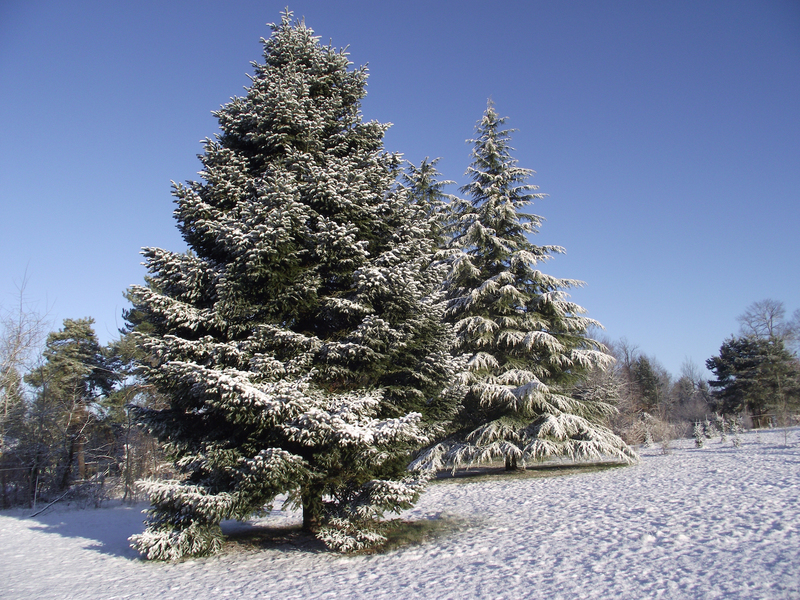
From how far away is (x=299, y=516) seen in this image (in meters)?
11.5

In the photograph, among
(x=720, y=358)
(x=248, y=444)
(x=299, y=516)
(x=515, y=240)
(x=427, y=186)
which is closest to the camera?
(x=248, y=444)

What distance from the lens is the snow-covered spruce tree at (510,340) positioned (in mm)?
14234

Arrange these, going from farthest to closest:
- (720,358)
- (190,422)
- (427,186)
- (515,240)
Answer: (720,358), (427,186), (515,240), (190,422)

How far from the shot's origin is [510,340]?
15.4 meters

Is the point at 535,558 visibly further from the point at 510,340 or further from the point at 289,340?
the point at 510,340

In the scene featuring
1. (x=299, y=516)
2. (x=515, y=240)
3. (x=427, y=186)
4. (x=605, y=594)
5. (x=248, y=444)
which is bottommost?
(x=299, y=516)

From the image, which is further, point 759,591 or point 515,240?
point 515,240

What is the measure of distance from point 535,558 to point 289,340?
469 cm

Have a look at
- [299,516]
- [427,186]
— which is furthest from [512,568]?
[427,186]

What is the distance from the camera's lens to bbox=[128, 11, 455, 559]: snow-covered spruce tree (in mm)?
6555

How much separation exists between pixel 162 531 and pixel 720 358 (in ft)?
140

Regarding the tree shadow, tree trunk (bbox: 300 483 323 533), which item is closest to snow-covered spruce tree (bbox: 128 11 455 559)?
tree trunk (bbox: 300 483 323 533)

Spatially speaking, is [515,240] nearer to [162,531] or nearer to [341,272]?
[341,272]

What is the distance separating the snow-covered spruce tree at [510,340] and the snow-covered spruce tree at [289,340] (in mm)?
6672
